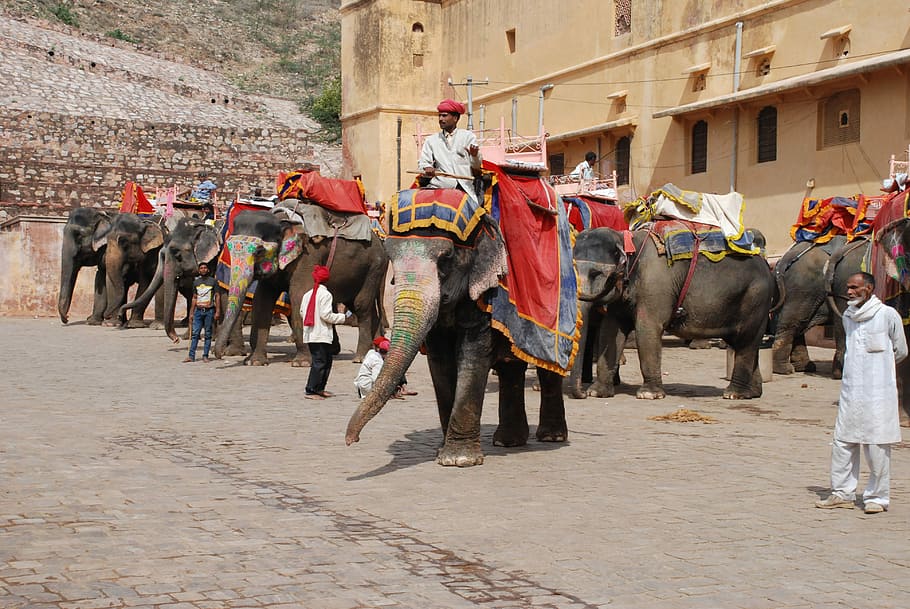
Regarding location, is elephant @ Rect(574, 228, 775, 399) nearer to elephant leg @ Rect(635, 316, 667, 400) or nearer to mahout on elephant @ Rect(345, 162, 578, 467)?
elephant leg @ Rect(635, 316, 667, 400)

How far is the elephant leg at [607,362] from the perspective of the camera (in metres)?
14.1

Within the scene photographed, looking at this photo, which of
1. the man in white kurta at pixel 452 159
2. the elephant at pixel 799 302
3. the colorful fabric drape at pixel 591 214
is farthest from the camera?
the elephant at pixel 799 302

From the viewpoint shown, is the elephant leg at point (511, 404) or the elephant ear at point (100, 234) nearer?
the elephant leg at point (511, 404)

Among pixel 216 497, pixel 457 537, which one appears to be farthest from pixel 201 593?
pixel 216 497

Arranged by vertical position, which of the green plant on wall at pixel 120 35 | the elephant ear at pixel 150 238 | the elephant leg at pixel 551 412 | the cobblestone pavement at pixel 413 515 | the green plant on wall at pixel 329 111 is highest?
the green plant on wall at pixel 120 35

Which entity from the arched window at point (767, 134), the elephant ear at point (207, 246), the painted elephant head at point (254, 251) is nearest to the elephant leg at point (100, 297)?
the elephant ear at point (207, 246)

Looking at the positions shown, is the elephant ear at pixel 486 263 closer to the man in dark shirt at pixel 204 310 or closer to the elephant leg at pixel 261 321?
the elephant leg at pixel 261 321

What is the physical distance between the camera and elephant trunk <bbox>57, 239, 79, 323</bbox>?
26.7 m

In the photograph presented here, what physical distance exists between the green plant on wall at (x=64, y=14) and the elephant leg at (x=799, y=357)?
66.6 meters

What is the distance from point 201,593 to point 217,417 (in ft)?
20.9

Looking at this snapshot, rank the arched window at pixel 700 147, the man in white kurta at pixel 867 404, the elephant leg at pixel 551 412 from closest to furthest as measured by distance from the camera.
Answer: the man in white kurta at pixel 867 404 < the elephant leg at pixel 551 412 < the arched window at pixel 700 147

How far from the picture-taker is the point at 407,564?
6.10m

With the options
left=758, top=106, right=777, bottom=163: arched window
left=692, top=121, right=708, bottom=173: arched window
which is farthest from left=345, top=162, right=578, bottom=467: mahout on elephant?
left=692, top=121, right=708, bottom=173: arched window

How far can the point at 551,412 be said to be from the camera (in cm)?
1012
